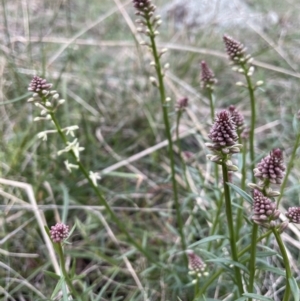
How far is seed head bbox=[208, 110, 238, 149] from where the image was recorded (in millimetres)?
1296

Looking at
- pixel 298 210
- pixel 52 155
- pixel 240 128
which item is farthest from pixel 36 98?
pixel 52 155

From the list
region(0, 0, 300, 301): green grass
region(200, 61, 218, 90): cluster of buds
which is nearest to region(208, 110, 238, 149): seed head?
region(0, 0, 300, 301): green grass

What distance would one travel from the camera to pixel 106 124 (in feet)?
12.1

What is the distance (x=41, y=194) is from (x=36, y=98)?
127 centimetres

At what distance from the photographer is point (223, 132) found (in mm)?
1305

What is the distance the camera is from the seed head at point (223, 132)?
4.25 ft

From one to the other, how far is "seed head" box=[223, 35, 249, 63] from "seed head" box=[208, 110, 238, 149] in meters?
0.69

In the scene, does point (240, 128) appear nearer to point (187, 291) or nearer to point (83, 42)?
point (187, 291)

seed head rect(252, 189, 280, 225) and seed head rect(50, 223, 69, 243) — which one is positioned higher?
seed head rect(252, 189, 280, 225)

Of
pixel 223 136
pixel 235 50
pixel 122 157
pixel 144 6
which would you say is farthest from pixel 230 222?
pixel 122 157

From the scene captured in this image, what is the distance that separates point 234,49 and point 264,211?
87 centimetres

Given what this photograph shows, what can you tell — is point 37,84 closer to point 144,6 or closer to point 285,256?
point 144,6

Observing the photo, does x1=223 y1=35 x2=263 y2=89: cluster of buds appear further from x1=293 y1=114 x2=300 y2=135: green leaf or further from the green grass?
the green grass

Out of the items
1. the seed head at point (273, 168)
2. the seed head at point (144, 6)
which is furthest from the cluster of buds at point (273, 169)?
the seed head at point (144, 6)
